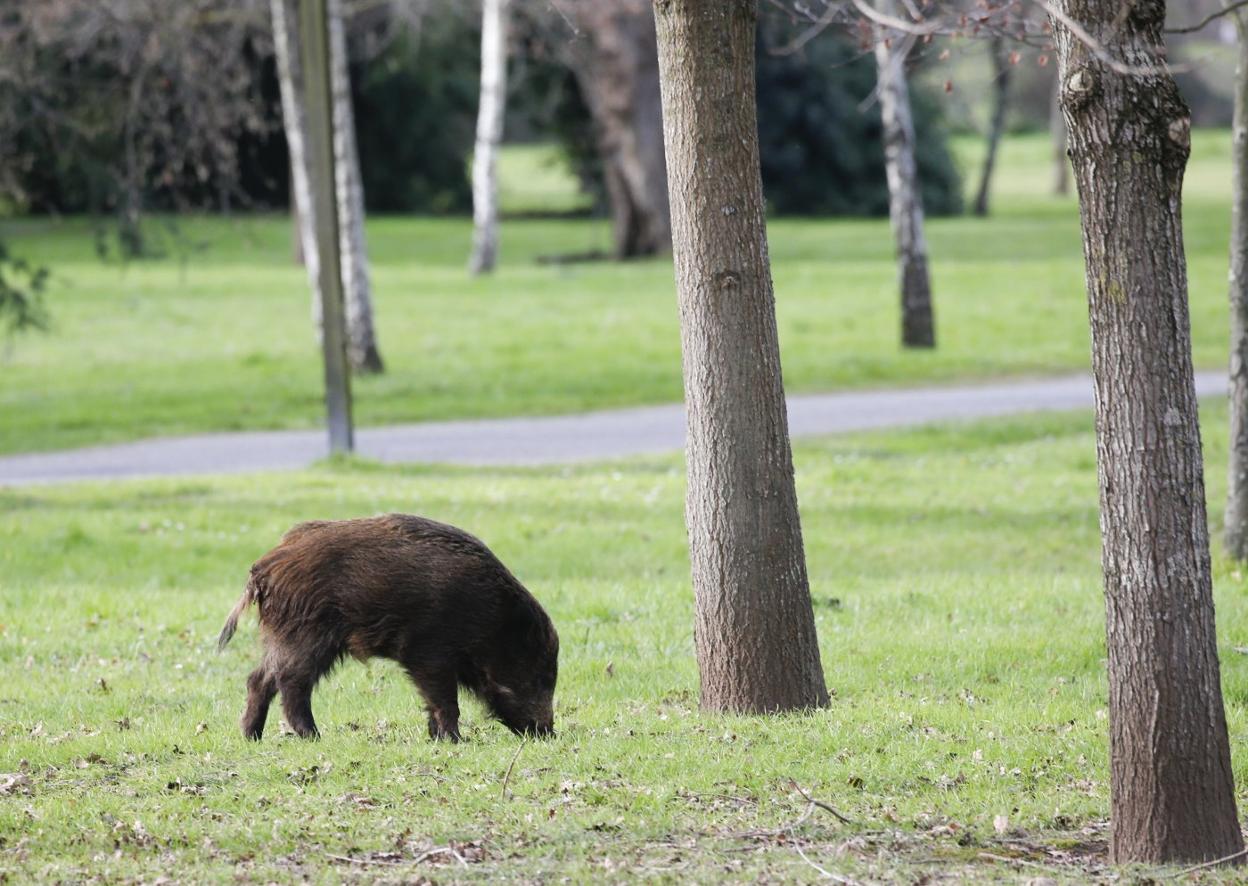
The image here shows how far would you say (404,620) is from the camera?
6.91 m

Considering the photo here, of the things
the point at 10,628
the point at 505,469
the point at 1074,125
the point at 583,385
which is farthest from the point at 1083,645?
the point at 583,385

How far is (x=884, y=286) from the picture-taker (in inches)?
1438

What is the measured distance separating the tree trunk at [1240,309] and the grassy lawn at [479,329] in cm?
990

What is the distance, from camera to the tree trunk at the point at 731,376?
23.1ft

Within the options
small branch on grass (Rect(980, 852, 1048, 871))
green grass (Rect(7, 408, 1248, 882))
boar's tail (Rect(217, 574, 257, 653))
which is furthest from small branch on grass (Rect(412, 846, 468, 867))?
boar's tail (Rect(217, 574, 257, 653))

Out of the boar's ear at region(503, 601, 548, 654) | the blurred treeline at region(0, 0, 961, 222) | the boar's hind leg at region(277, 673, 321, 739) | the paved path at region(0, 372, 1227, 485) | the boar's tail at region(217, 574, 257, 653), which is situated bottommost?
the paved path at region(0, 372, 1227, 485)

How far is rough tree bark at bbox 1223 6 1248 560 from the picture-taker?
34.6 feet

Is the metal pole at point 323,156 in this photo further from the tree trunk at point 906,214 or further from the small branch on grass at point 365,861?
the small branch on grass at point 365,861

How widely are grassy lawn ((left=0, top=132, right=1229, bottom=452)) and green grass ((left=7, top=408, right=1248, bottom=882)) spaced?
629 cm

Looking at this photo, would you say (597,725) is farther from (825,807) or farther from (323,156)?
(323,156)

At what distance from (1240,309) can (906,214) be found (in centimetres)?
1335

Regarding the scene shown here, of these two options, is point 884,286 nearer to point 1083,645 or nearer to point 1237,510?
point 1237,510

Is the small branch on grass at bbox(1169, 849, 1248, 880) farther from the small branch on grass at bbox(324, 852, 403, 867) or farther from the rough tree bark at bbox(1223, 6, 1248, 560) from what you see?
the rough tree bark at bbox(1223, 6, 1248, 560)

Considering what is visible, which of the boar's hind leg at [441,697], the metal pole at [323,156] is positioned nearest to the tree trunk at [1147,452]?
the boar's hind leg at [441,697]
